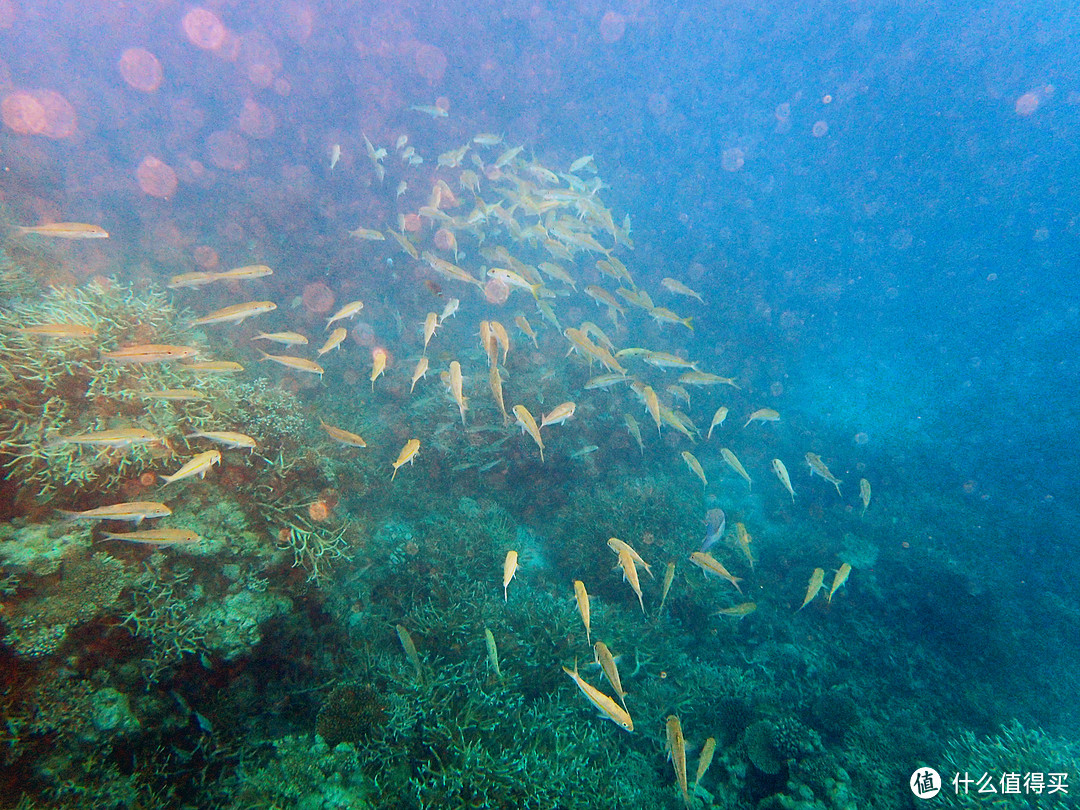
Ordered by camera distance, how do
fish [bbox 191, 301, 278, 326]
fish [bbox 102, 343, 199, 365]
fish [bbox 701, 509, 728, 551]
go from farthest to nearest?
1. fish [bbox 701, 509, 728, 551]
2. fish [bbox 191, 301, 278, 326]
3. fish [bbox 102, 343, 199, 365]

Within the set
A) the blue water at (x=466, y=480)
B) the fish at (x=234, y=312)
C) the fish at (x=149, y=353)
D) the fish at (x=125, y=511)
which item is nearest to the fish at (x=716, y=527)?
the blue water at (x=466, y=480)

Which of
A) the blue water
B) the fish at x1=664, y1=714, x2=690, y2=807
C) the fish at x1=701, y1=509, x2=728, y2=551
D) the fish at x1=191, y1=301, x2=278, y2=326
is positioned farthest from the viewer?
the fish at x1=701, y1=509, x2=728, y2=551

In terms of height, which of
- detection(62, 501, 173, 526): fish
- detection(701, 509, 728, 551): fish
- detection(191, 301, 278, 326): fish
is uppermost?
detection(191, 301, 278, 326): fish

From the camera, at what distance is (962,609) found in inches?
332

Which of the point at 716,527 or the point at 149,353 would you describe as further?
the point at 716,527

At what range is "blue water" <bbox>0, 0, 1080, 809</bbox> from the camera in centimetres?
309

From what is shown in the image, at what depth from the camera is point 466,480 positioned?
661 cm

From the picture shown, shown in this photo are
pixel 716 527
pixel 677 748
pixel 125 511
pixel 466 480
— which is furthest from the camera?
pixel 466 480

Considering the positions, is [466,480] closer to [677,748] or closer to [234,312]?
[234,312]

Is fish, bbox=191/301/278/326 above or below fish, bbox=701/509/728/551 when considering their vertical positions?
above

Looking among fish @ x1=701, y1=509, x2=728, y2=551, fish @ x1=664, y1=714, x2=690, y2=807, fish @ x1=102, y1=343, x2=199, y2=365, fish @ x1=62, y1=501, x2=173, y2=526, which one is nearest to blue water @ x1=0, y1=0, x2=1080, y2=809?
fish @ x1=62, y1=501, x2=173, y2=526

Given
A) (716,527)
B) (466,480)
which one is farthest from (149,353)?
(716,527)

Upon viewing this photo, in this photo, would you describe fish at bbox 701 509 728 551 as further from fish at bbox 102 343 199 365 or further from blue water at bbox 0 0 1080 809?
fish at bbox 102 343 199 365

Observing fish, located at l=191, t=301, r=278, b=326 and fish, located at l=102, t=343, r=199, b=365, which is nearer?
fish, located at l=102, t=343, r=199, b=365
